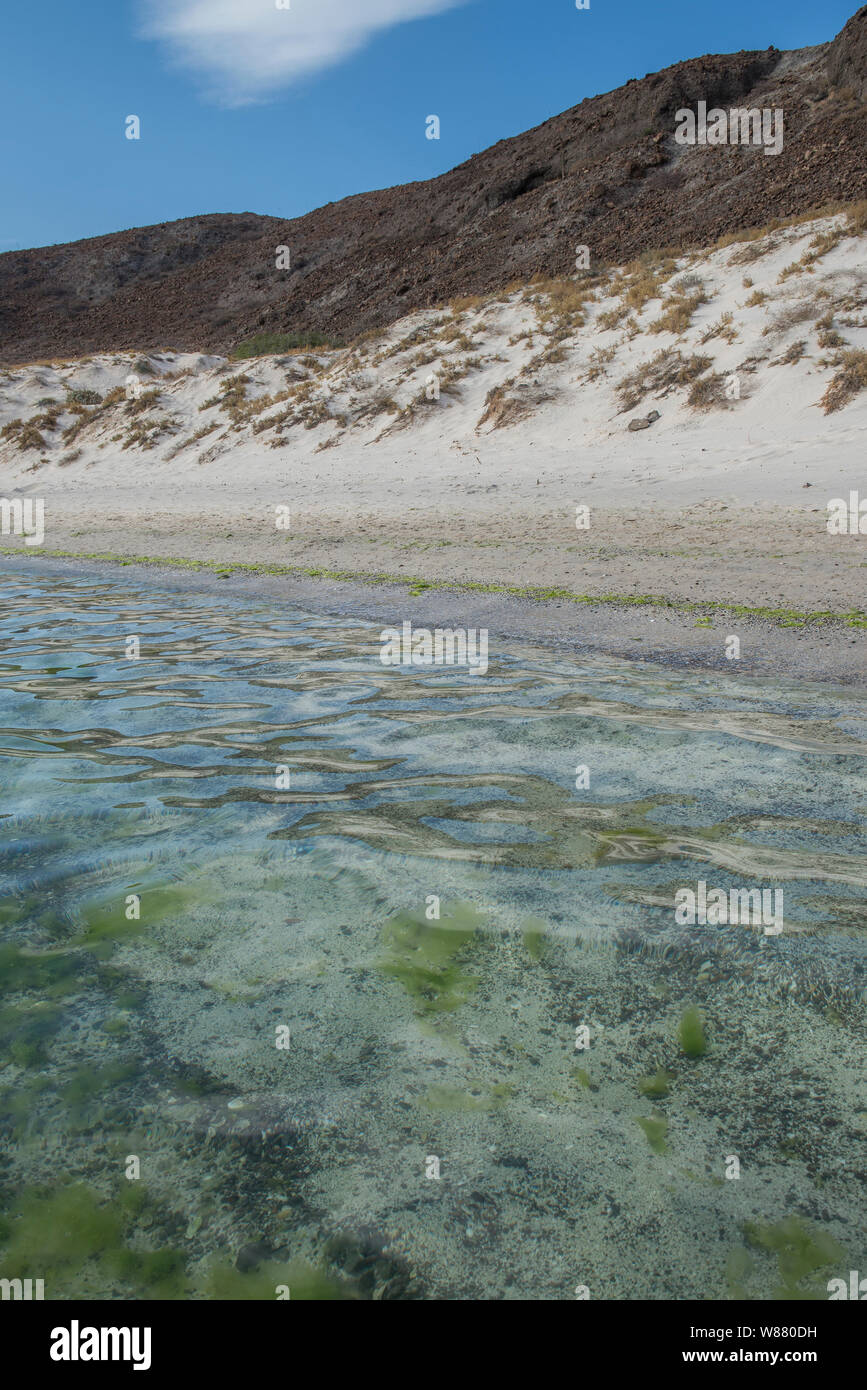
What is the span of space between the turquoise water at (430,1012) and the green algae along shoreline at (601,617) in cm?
149

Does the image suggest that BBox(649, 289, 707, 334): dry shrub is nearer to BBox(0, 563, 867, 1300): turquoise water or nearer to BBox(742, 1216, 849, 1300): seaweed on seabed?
BBox(0, 563, 867, 1300): turquoise water

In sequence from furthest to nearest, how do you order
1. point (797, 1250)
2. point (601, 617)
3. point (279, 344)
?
point (279, 344), point (601, 617), point (797, 1250)

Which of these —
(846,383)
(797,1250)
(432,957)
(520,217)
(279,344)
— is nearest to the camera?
(797,1250)

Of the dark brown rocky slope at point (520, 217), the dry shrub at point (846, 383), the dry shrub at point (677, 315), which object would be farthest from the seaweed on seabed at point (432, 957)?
the dark brown rocky slope at point (520, 217)

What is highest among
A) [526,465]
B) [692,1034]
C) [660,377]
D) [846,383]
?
[660,377]

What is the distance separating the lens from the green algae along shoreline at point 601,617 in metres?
5.96

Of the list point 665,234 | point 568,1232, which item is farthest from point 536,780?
point 665,234

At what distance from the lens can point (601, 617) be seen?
733 cm

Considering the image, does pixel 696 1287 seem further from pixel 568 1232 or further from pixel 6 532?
pixel 6 532

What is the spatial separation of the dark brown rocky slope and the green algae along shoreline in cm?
1868

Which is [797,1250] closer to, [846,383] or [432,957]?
[432,957]

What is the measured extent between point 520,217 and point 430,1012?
33872 mm

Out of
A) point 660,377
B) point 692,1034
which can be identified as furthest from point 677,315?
point 692,1034
